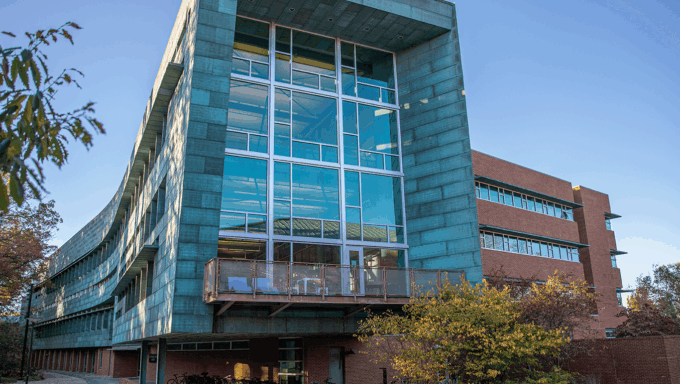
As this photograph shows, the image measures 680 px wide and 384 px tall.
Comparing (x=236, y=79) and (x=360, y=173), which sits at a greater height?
(x=236, y=79)

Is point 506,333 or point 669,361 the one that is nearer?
point 506,333

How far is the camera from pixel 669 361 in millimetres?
17703

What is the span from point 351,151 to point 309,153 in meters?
1.95

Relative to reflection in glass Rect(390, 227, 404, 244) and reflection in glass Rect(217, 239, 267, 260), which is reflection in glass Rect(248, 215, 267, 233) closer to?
reflection in glass Rect(217, 239, 267, 260)

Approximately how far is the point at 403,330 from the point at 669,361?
9.23 meters

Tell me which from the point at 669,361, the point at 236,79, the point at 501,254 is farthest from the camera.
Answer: the point at 501,254

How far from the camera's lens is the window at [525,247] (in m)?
33.2

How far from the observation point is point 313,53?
23.5 meters

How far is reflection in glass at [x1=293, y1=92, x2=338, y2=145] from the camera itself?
22.0 metres

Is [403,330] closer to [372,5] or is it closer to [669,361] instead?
[669,361]

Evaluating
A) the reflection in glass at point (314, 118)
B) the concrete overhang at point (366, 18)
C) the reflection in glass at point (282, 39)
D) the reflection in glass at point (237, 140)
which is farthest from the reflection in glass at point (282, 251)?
the concrete overhang at point (366, 18)

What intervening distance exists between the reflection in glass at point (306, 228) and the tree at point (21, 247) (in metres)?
18.8

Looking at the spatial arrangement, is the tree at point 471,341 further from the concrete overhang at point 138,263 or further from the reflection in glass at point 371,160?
the concrete overhang at point 138,263

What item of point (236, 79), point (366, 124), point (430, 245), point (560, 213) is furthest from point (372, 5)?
point (560, 213)
